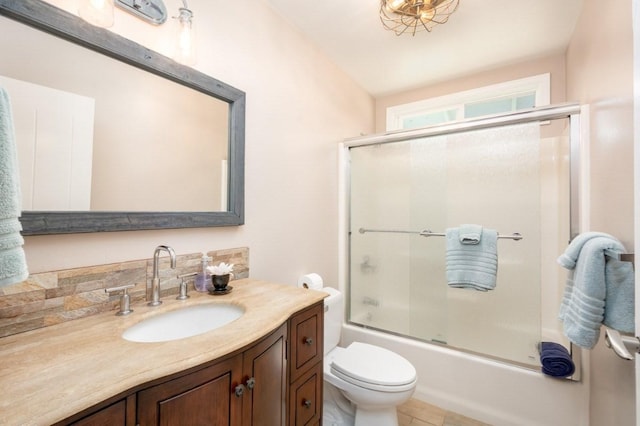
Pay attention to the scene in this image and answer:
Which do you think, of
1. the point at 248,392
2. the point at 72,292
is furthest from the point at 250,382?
the point at 72,292

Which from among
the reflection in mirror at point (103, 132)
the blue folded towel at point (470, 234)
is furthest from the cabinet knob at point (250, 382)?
the blue folded towel at point (470, 234)

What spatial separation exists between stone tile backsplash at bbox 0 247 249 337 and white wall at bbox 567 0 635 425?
177 cm

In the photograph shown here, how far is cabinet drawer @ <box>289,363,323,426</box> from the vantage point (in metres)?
1.11

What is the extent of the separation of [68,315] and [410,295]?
2063 millimetres

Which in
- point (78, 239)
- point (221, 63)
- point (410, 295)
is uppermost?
point (221, 63)

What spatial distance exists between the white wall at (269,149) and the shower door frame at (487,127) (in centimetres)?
10

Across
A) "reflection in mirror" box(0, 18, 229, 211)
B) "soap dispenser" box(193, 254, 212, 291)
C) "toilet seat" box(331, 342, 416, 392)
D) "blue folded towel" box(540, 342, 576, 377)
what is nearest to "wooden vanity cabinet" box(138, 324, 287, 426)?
"soap dispenser" box(193, 254, 212, 291)

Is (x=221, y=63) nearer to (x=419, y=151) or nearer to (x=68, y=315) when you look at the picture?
(x=68, y=315)

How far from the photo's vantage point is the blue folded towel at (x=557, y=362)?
1.58 m

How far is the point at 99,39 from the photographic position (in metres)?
0.99

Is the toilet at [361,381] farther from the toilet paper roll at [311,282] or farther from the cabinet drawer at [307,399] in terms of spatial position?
the cabinet drawer at [307,399]

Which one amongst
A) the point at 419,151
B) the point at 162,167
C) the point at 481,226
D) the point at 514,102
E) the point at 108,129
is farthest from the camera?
the point at 514,102

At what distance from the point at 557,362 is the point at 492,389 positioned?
41 cm

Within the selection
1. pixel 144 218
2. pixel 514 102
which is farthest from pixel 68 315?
pixel 514 102
